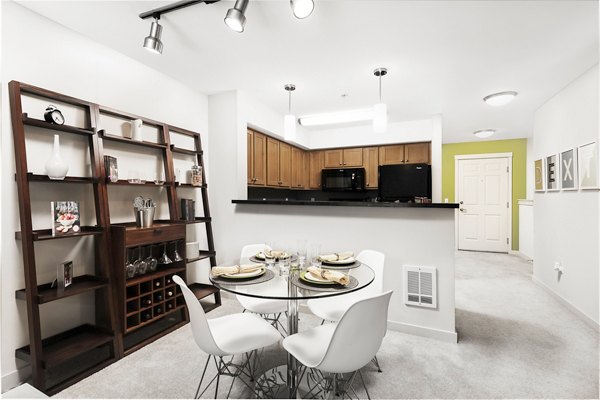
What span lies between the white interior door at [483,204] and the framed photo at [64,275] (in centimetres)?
686

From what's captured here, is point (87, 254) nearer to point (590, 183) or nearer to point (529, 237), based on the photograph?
point (590, 183)

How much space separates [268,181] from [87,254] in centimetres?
245

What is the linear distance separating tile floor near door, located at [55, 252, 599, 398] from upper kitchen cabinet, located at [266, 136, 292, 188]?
87.0 inches

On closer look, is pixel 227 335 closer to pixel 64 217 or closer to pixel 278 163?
pixel 64 217

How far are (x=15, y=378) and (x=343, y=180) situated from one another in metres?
4.48

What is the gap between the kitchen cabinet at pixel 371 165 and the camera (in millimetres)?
5062

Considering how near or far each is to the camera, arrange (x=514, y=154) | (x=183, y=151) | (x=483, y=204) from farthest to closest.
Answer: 1. (x=483, y=204)
2. (x=514, y=154)
3. (x=183, y=151)

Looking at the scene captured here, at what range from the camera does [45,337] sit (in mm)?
2062

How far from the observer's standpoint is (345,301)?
2232mm

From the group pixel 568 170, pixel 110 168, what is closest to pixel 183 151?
pixel 110 168

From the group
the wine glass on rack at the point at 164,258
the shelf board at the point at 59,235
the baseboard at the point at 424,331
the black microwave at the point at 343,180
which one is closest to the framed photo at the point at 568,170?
the baseboard at the point at 424,331

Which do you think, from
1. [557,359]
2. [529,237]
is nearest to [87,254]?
[557,359]

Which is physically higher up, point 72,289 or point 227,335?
point 72,289

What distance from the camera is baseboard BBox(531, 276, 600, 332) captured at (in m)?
2.67
